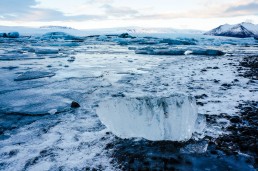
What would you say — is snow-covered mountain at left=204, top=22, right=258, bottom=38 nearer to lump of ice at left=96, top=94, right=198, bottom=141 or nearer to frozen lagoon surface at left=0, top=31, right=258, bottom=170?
frozen lagoon surface at left=0, top=31, right=258, bottom=170

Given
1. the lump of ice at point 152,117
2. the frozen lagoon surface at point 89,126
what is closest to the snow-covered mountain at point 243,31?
the frozen lagoon surface at point 89,126

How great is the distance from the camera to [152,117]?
205 cm

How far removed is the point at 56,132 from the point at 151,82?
7.97 ft

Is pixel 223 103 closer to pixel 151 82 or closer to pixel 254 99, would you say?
pixel 254 99

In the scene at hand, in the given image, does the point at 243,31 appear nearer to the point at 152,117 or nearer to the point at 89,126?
the point at 152,117

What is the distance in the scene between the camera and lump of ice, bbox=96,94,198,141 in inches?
77.7

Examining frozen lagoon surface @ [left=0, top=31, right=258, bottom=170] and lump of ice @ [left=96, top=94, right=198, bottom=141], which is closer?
frozen lagoon surface @ [left=0, top=31, right=258, bottom=170]

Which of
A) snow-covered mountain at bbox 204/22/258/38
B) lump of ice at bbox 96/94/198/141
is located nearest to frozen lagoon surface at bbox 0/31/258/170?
lump of ice at bbox 96/94/198/141

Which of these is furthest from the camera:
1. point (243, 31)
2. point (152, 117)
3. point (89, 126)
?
point (243, 31)

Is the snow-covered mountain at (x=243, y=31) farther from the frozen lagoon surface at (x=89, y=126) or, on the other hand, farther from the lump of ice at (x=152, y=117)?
the lump of ice at (x=152, y=117)

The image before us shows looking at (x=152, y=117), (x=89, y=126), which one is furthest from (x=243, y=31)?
(x=89, y=126)

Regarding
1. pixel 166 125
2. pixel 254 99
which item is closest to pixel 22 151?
pixel 166 125

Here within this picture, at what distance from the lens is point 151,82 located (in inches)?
168

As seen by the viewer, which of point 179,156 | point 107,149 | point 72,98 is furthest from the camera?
point 72,98
